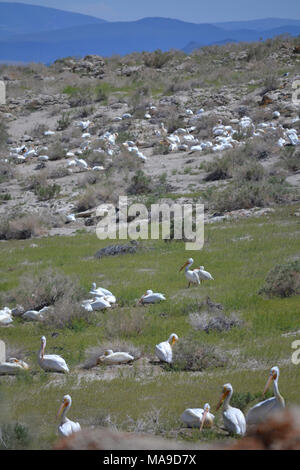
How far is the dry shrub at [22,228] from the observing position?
66.3ft

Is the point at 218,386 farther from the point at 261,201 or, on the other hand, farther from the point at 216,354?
the point at 261,201

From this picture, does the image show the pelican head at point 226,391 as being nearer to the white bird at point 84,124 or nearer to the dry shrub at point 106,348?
the dry shrub at point 106,348

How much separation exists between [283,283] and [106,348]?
3.46 m

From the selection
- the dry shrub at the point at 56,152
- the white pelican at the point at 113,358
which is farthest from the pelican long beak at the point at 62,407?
the dry shrub at the point at 56,152

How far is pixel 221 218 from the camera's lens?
60.3 ft

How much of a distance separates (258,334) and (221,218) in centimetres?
917

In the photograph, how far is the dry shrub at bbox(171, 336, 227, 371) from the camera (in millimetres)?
8594

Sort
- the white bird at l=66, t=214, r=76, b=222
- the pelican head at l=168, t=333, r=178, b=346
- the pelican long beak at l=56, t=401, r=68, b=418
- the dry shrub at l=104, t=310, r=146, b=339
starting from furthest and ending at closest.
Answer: the white bird at l=66, t=214, r=76, b=222 < the dry shrub at l=104, t=310, r=146, b=339 < the pelican head at l=168, t=333, r=178, b=346 < the pelican long beak at l=56, t=401, r=68, b=418

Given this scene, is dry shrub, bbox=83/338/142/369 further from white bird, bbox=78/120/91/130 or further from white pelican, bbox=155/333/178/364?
white bird, bbox=78/120/91/130

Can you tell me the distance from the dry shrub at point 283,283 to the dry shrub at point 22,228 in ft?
35.0

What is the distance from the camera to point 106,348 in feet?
31.0

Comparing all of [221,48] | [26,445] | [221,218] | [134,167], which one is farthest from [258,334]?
[221,48]

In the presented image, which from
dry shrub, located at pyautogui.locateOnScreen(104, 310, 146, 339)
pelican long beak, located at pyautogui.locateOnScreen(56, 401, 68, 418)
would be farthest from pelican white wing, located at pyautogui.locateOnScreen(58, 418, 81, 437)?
dry shrub, located at pyautogui.locateOnScreen(104, 310, 146, 339)

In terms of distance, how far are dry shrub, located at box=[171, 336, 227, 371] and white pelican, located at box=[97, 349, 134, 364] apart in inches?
27.4
